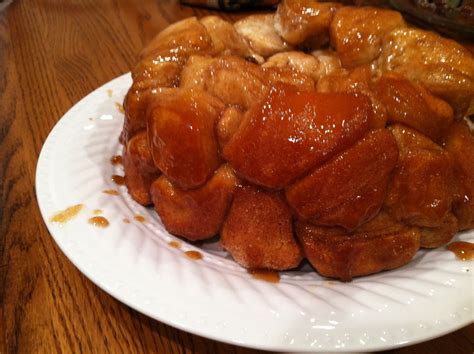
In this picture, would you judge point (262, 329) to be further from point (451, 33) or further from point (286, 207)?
point (451, 33)

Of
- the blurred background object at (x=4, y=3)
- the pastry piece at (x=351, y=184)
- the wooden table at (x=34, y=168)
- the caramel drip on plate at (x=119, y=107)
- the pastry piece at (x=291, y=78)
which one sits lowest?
the wooden table at (x=34, y=168)

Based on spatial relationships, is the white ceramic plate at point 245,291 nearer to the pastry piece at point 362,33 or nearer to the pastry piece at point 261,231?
the pastry piece at point 261,231

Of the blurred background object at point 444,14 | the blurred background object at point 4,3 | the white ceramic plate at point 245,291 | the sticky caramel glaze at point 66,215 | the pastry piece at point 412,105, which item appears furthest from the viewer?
the blurred background object at point 4,3

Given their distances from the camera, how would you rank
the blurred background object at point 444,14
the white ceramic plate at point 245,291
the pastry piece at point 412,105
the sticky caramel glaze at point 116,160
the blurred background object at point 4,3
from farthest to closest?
the blurred background object at point 4,3
the blurred background object at point 444,14
the sticky caramel glaze at point 116,160
the pastry piece at point 412,105
the white ceramic plate at point 245,291

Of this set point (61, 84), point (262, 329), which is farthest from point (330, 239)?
point (61, 84)

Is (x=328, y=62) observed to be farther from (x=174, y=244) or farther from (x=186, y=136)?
(x=174, y=244)

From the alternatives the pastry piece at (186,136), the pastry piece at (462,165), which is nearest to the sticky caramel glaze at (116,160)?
the pastry piece at (186,136)

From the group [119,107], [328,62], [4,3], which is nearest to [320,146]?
[328,62]

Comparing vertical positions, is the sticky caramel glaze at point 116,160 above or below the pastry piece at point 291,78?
below
